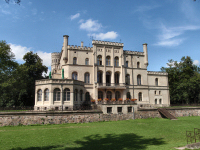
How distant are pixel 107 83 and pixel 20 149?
26.1 metres

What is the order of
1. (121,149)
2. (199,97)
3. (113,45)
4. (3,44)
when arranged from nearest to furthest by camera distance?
(121,149), (3,44), (113,45), (199,97)

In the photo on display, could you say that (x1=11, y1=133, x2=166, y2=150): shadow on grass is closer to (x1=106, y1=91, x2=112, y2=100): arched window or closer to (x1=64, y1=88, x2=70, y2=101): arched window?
(x1=64, y1=88, x2=70, y2=101): arched window

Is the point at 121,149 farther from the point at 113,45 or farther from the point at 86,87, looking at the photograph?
the point at 113,45

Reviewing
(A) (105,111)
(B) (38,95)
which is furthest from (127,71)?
(B) (38,95)

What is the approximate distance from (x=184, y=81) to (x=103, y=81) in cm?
2445

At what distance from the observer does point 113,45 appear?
40031mm

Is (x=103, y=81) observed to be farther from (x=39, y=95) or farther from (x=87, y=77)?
(x=39, y=95)

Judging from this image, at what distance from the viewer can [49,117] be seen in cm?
2497

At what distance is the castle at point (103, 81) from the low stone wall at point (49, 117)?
3.07 meters

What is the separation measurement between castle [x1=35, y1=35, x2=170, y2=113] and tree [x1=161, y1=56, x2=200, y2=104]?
6.39 metres

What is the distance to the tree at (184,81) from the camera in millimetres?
46469

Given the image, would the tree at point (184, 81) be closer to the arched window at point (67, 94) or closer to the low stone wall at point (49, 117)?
the low stone wall at point (49, 117)

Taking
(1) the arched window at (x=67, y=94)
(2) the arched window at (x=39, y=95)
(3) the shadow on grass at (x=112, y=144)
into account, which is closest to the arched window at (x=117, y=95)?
(1) the arched window at (x=67, y=94)

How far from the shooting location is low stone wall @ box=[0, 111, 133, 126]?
76.5 feet
